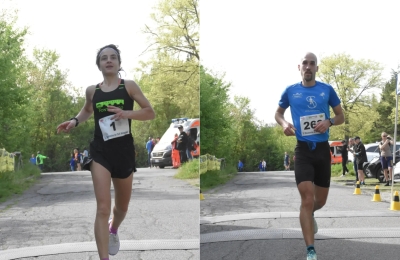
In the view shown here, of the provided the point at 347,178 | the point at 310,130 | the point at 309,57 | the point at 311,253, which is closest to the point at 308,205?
the point at 311,253

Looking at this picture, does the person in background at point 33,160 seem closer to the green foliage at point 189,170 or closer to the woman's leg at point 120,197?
the woman's leg at point 120,197

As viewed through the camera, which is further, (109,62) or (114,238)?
(114,238)

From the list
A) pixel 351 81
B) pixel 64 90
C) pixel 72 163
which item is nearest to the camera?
pixel 72 163

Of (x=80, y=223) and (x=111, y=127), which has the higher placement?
(x=111, y=127)

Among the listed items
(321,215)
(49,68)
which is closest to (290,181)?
(321,215)

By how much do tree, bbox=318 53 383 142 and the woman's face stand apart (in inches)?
59.2

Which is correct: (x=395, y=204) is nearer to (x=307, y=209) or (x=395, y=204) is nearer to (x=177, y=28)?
(x=307, y=209)

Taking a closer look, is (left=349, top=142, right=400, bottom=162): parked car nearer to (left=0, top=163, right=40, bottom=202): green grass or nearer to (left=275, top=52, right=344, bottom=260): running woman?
(left=275, top=52, right=344, bottom=260): running woman

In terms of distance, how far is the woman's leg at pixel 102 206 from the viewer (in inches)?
141

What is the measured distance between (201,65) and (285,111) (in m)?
0.88

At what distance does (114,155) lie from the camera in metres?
3.69

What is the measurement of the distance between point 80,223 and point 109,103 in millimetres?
1322

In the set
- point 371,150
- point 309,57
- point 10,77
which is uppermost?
point 309,57

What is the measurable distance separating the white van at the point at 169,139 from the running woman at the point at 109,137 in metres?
0.75
